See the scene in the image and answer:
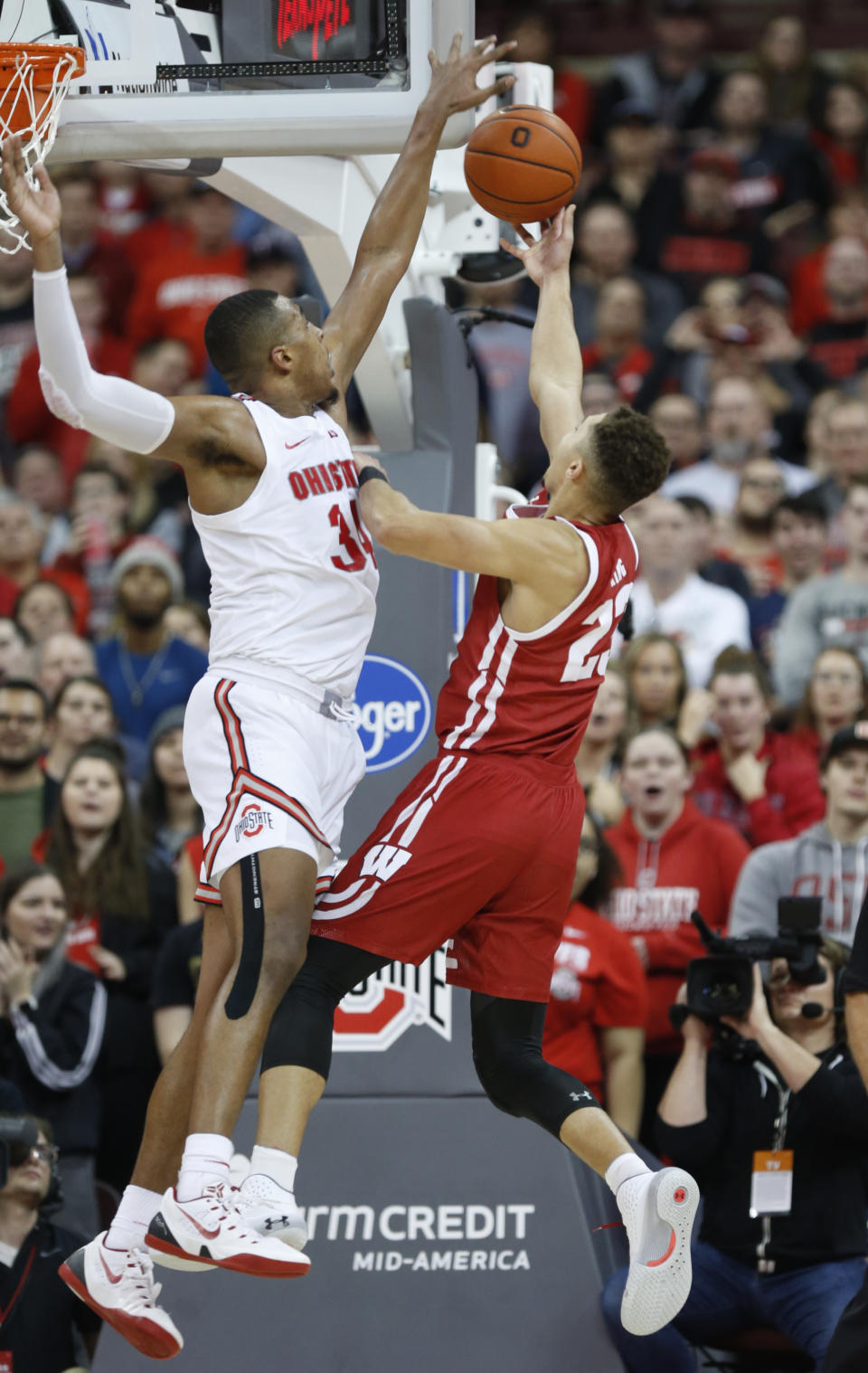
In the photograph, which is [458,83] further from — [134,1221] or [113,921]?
[113,921]

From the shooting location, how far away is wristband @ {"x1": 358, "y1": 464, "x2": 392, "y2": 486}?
194 inches

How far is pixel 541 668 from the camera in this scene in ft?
16.3

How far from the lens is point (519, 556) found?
4.78 metres

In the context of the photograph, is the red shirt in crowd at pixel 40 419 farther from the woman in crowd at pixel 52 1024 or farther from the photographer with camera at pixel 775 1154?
the photographer with camera at pixel 775 1154

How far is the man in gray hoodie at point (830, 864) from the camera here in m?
7.16

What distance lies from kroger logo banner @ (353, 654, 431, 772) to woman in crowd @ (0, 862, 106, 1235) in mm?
1513

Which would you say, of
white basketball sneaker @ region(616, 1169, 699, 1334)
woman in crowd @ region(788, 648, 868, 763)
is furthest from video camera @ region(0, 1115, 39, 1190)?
woman in crowd @ region(788, 648, 868, 763)

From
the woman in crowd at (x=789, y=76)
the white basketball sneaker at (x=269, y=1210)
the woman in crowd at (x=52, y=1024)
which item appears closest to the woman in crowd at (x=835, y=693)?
the woman in crowd at (x=52, y=1024)

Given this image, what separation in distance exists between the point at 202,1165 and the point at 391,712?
2466mm

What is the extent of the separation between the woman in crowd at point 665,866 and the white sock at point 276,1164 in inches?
119

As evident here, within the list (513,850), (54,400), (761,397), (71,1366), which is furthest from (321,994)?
(761,397)

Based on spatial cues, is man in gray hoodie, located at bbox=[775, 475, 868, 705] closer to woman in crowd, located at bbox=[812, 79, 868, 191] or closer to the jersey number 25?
the jersey number 25

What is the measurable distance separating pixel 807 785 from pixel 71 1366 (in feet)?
12.8

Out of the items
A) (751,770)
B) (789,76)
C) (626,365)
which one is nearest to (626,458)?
(751,770)
